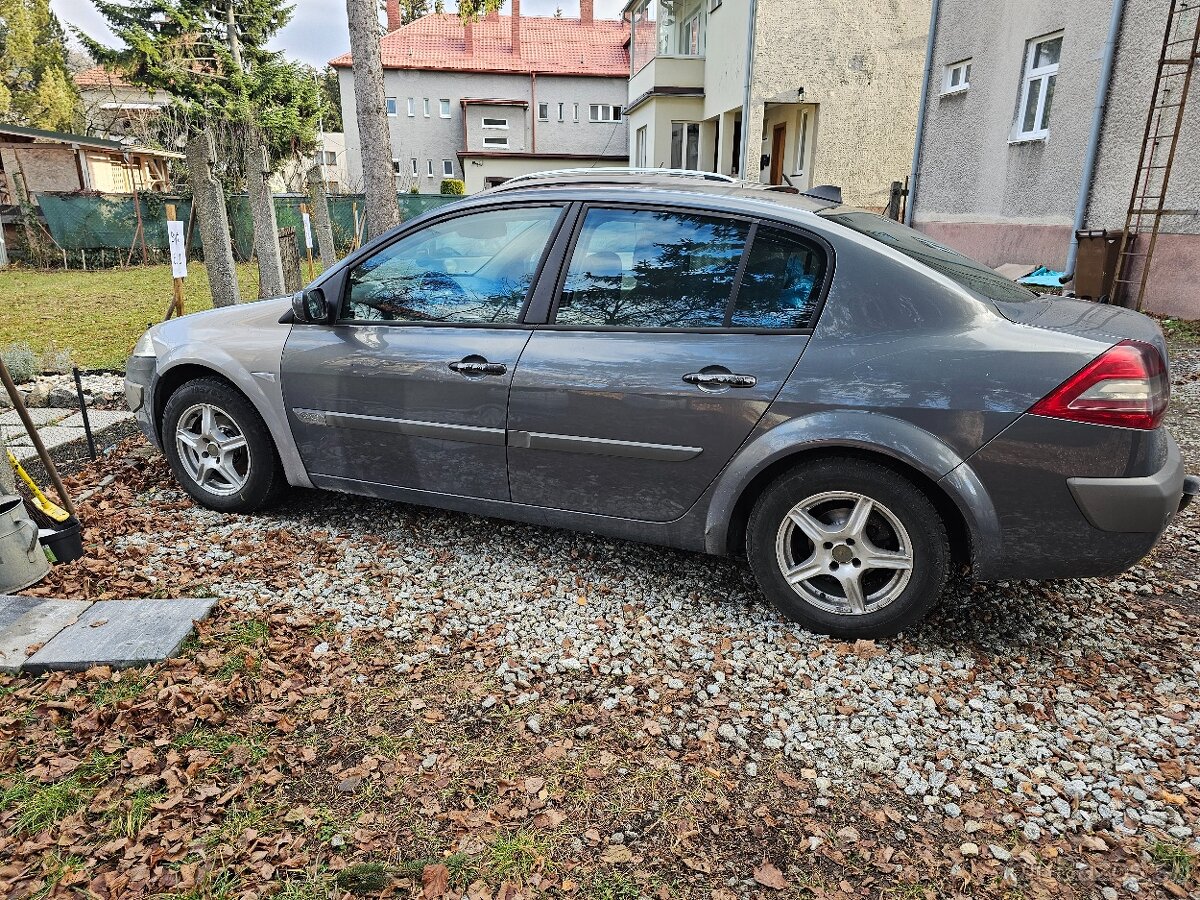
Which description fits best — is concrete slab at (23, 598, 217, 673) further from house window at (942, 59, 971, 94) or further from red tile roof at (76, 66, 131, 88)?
red tile roof at (76, 66, 131, 88)

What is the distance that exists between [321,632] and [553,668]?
1003 mm

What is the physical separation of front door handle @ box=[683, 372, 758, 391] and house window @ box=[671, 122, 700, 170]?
2474 cm

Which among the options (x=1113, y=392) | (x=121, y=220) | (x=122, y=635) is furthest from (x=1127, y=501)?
(x=121, y=220)

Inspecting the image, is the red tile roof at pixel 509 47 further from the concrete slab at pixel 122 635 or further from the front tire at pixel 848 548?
the front tire at pixel 848 548

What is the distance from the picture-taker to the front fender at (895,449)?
2854mm

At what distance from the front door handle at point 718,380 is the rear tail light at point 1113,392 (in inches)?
41.8

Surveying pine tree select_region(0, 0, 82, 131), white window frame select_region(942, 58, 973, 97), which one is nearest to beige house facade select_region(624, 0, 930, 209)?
white window frame select_region(942, 58, 973, 97)

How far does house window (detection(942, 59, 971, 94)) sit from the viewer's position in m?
13.6

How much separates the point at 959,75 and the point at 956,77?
0.39 ft

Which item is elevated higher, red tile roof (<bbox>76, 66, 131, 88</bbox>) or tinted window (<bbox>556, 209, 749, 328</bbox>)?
red tile roof (<bbox>76, 66, 131, 88</bbox>)

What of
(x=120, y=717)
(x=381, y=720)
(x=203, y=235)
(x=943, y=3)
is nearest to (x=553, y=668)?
(x=381, y=720)

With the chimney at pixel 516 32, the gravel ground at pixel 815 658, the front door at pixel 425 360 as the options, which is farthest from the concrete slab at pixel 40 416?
the chimney at pixel 516 32

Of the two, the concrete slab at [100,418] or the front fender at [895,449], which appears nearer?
the front fender at [895,449]

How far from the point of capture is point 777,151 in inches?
899
